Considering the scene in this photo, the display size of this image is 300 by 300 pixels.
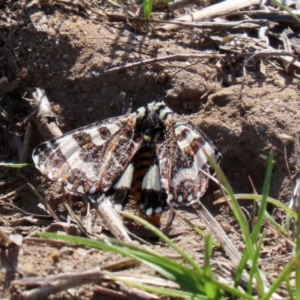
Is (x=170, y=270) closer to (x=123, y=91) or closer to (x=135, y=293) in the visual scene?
(x=135, y=293)

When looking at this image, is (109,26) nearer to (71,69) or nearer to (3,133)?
(71,69)

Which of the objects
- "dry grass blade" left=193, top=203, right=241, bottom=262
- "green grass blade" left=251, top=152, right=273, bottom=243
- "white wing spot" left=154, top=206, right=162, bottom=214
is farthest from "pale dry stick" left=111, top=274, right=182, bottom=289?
"white wing spot" left=154, top=206, right=162, bottom=214

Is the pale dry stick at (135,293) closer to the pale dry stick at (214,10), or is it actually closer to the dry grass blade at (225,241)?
the dry grass blade at (225,241)

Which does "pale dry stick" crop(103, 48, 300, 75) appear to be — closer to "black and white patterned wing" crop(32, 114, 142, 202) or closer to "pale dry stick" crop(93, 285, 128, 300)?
"black and white patterned wing" crop(32, 114, 142, 202)

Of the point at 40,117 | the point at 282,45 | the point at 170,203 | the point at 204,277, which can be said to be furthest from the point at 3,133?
the point at 204,277

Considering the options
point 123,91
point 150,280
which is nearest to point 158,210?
point 123,91
